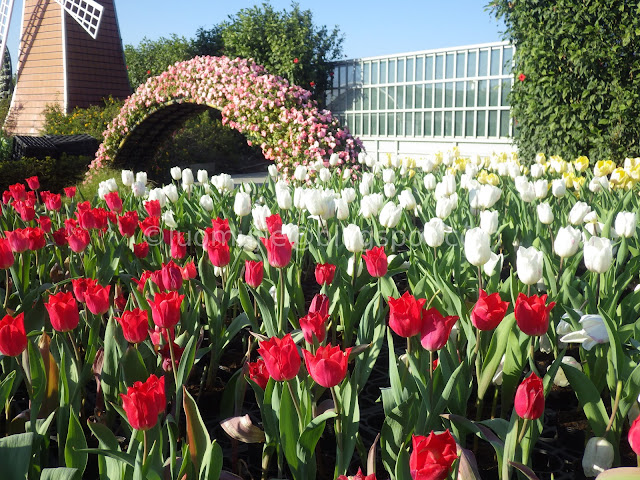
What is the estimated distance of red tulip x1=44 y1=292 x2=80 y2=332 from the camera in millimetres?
1339

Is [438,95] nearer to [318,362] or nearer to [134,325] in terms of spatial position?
[134,325]

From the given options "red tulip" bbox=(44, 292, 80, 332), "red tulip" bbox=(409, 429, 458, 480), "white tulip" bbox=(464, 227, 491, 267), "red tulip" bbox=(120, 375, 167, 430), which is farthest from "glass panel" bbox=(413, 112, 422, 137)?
"red tulip" bbox=(409, 429, 458, 480)

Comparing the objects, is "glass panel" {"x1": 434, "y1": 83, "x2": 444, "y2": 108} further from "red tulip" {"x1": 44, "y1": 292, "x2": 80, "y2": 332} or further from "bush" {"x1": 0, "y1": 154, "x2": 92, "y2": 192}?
"red tulip" {"x1": 44, "y1": 292, "x2": 80, "y2": 332}

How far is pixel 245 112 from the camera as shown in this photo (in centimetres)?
785

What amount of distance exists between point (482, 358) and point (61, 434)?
1.03 metres

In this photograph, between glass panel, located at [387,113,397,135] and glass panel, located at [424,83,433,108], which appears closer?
glass panel, located at [424,83,433,108]

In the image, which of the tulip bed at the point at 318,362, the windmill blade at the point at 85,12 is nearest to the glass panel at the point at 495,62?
the tulip bed at the point at 318,362

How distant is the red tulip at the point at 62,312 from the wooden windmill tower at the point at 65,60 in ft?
53.7

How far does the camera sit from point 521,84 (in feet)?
20.6

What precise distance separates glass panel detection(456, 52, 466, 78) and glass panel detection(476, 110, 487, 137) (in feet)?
3.08

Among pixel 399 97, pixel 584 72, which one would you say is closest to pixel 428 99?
pixel 399 97

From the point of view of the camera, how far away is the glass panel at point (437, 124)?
43.8 feet

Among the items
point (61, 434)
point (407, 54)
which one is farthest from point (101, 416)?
point (407, 54)

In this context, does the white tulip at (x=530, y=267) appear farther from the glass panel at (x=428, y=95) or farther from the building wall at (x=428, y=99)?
the glass panel at (x=428, y=95)
